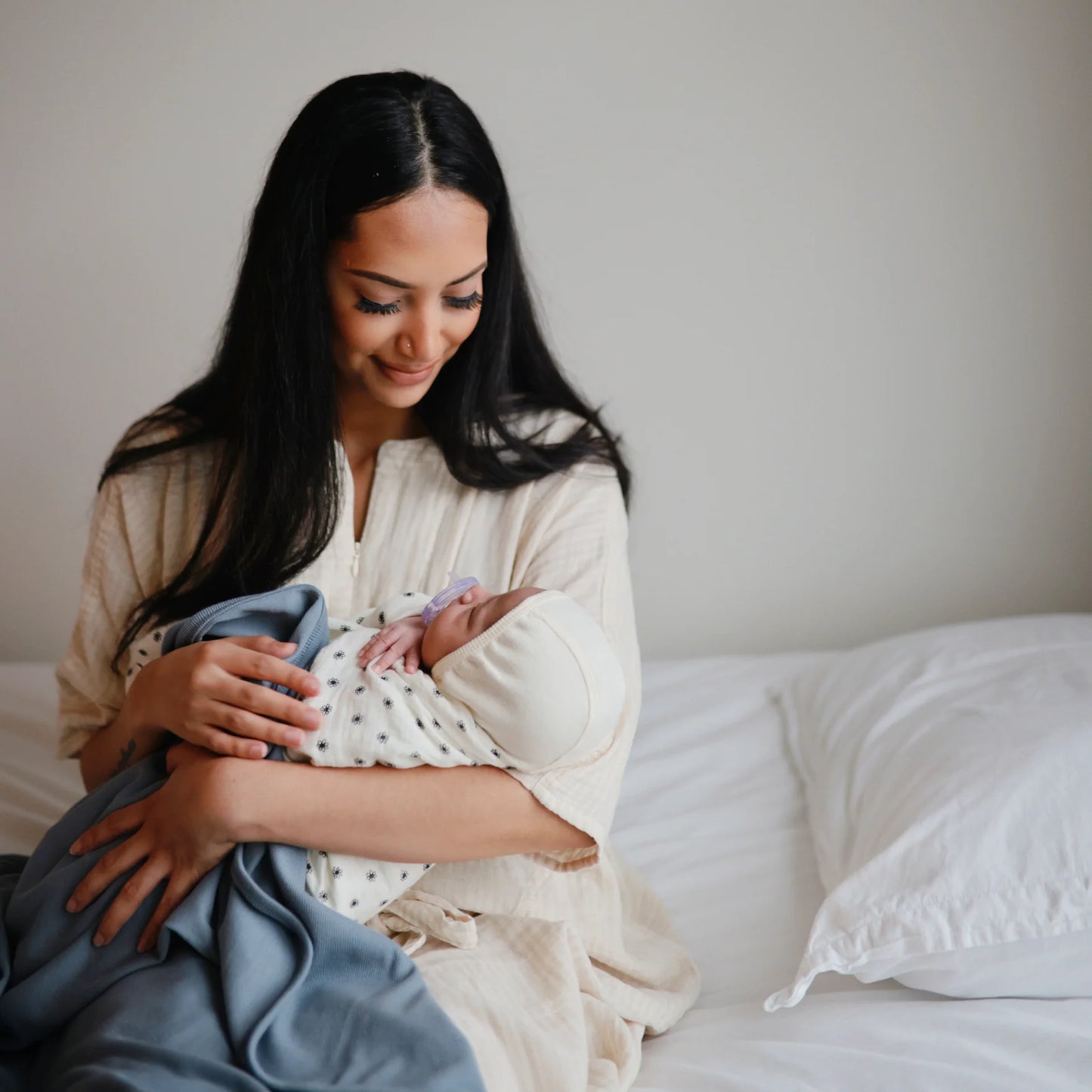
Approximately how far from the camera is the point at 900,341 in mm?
2184

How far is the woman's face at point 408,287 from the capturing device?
1275 millimetres

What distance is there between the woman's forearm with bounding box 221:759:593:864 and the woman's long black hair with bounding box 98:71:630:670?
329mm

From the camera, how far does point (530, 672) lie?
1128mm

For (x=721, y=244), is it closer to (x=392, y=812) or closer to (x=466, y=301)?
(x=466, y=301)

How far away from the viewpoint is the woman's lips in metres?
1.37

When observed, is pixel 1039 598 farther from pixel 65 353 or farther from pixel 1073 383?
pixel 65 353

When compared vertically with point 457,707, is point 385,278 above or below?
above

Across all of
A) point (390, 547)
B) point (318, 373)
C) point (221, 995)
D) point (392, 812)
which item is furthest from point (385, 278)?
point (221, 995)

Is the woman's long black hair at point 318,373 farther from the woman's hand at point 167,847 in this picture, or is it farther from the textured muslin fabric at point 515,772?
the woman's hand at point 167,847

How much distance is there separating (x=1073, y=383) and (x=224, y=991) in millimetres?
1871

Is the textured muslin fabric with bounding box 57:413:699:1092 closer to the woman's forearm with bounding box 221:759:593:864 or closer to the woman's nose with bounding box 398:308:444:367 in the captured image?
the woman's forearm with bounding box 221:759:593:864

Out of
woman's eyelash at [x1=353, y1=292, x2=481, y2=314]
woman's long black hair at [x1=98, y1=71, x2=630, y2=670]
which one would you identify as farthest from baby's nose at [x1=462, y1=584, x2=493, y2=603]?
woman's eyelash at [x1=353, y1=292, x2=481, y2=314]

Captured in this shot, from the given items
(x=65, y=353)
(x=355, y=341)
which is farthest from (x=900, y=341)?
(x=65, y=353)

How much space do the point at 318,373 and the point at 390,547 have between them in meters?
0.24
